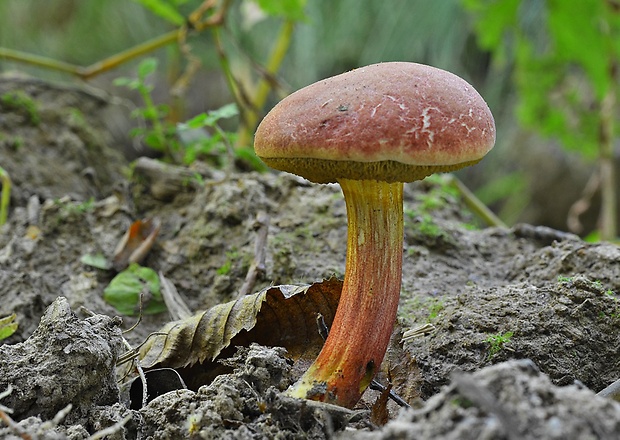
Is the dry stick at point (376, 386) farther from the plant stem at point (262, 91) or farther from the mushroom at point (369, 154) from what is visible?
the plant stem at point (262, 91)

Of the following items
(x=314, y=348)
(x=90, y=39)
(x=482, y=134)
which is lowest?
(x=314, y=348)

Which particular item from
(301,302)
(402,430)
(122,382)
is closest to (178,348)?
(122,382)

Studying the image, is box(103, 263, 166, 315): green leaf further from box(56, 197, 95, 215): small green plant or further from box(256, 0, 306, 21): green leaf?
box(256, 0, 306, 21): green leaf

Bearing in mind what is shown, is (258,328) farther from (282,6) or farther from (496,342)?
(282,6)

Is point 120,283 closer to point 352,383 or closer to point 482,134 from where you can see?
point 352,383

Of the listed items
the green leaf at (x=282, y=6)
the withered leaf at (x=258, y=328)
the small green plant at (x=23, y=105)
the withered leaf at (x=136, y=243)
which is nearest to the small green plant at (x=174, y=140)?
the small green plant at (x=23, y=105)
